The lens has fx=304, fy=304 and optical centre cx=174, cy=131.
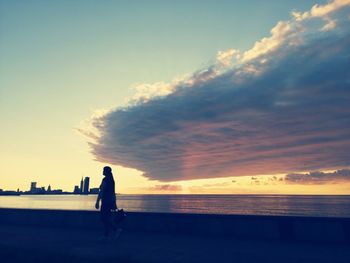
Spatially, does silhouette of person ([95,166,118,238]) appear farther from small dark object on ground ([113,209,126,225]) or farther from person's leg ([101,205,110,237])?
small dark object on ground ([113,209,126,225])

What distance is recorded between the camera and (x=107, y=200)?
941 cm

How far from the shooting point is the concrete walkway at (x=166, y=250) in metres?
6.13

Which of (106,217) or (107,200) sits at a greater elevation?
(107,200)

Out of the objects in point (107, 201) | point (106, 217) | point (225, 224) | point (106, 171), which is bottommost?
point (225, 224)

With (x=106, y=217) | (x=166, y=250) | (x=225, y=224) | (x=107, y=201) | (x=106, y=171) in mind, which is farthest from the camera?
(x=106, y=171)

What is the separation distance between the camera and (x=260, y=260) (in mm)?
6070

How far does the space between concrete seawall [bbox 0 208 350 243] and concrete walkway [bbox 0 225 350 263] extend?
489 millimetres

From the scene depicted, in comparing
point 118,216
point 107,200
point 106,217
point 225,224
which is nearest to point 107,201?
point 107,200

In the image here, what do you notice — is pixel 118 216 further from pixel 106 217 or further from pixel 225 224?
pixel 225 224

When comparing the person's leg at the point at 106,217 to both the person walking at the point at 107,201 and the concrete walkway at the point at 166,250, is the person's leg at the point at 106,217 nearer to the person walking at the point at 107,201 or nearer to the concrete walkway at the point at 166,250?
the person walking at the point at 107,201

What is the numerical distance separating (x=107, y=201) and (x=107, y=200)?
3cm

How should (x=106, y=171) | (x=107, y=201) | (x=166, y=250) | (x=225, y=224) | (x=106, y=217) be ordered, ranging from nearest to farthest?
(x=166, y=250), (x=106, y=217), (x=107, y=201), (x=225, y=224), (x=106, y=171)

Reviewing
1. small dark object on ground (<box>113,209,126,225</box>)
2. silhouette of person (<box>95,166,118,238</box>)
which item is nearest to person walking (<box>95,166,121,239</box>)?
silhouette of person (<box>95,166,118,238</box>)

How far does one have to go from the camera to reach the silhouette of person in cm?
918
